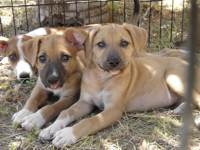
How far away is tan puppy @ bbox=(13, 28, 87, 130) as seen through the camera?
9.26ft

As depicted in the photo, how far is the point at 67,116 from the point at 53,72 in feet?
1.20

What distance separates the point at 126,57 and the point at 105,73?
0.87ft

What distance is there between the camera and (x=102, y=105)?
2996mm

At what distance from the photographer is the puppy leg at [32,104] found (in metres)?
2.97

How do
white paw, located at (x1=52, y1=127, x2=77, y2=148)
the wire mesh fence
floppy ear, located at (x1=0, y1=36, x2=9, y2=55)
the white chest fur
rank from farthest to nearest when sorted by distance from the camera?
1. the wire mesh fence
2. floppy ear, located at (x1=0, y1=36, x2=9, y2=55)
3. the white chest fur
4. white paw, located at (x1=52, y1=127, x2=77, y2=148)

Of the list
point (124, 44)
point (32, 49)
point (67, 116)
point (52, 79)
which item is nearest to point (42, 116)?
point (67, 116)

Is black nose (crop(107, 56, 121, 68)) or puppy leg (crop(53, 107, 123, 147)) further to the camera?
black nose (crop(107, 56, 121, 68))

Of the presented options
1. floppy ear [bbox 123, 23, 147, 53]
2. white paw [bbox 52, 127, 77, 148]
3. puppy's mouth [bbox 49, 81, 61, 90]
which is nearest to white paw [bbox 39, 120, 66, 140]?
white paw [bbox 52, 127, 77, 148]

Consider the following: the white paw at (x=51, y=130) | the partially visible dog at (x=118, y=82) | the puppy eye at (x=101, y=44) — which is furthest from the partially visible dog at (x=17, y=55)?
the white paw at (x=51, y=130)

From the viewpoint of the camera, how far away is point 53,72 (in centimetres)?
276

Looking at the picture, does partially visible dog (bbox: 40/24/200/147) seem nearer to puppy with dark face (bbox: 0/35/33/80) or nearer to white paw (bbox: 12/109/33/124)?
white paw (bbox: 12/109/33/124)

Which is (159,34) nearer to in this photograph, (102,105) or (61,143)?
(102,105)

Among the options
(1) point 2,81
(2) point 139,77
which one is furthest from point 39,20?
(2) point 139,77

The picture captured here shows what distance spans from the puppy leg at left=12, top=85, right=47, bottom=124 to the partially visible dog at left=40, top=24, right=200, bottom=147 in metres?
0.36
